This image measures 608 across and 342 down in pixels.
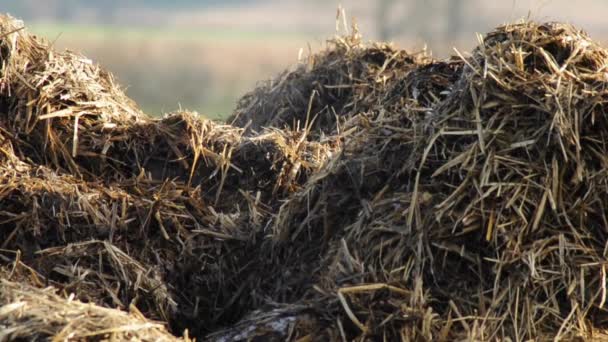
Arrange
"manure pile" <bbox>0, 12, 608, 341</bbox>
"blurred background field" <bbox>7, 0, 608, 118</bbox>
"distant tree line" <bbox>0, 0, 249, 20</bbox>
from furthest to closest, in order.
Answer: "distant tree line" <bbox>0, 0, 249, 20</bbox> → "blurred background field" <bbox>7, 0, 608, 118</bbox> → "manure pile" <bbox>0, 12, 608, 341</bbox>

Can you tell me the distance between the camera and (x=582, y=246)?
3738 millimetres

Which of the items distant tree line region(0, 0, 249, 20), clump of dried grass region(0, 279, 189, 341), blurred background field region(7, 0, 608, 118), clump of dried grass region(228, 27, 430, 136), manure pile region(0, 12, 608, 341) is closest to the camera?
clump of dried grass region(0, 279, 189, 341)

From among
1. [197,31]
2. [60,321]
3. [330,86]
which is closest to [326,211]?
[60,321]

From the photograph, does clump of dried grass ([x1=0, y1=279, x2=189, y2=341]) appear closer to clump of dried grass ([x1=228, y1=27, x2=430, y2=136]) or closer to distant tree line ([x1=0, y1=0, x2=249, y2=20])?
clump of dried grass ([x1=228, y1=27, x2=430, y2=136])

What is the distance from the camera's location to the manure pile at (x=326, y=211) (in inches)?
142

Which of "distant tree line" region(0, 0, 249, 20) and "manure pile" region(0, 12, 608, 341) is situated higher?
"distant tree line" region(0, 0, 249, 20)

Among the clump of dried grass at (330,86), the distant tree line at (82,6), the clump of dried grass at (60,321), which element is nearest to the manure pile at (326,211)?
the clump of dried grass at (60,321)

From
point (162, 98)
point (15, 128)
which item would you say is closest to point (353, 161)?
point (15, 128)

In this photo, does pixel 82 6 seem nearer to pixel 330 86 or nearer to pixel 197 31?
pixel 197 31

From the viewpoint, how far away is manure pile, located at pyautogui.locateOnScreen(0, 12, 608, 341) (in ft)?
11.8

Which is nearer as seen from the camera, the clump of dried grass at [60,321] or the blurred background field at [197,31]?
the clump of dried grass at [60,321]

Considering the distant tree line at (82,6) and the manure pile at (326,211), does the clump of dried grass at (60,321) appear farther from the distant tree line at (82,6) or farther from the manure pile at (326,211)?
the distant tree line at (82,6)

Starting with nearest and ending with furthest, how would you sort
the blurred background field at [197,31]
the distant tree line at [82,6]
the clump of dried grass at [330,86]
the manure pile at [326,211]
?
the manure pile at [326,211] → the clump of dried grass at [330,86] → the blurred background field at [197,31] → the distant tree line at [82,6]

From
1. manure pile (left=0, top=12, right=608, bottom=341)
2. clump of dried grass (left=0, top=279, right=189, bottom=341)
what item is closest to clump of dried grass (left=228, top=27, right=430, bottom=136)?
manure pile (left=0, top=12, right=608, bottom=341)
